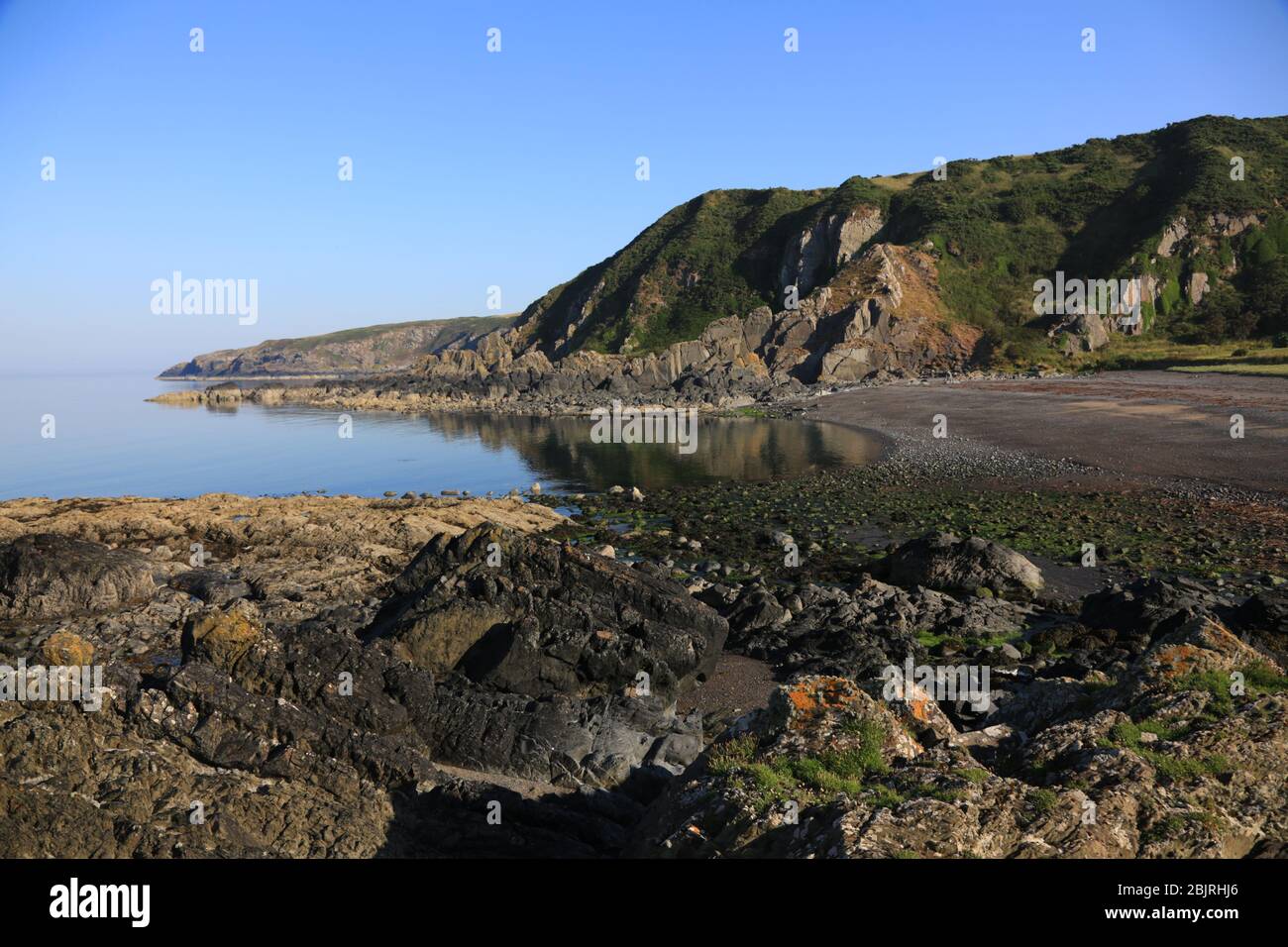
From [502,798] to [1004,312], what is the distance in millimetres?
122010

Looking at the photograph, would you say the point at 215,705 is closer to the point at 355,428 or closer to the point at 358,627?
the point at 358,627

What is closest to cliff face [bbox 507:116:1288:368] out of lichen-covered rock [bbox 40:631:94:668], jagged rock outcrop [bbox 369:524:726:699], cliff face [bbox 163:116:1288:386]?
cliff face [bbox 163:116:1288:386]

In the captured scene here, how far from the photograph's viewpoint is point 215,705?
1151cm

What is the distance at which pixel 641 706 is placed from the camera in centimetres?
1570

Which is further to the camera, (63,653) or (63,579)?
(63,579)

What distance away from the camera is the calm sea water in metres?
52.0

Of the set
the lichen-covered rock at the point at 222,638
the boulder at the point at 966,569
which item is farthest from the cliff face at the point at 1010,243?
the lichen-covered rock at the point at 222,638

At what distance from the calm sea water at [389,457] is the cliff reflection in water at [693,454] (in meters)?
0.12

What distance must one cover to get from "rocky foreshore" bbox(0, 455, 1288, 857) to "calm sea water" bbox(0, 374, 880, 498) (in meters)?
24.1

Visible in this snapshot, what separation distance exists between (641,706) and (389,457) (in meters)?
55.2

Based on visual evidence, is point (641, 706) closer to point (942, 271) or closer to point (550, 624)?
point (550, 624)

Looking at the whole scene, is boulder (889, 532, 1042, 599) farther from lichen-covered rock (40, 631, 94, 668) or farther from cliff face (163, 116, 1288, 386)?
cliff face (163, 116, 1288, 386)

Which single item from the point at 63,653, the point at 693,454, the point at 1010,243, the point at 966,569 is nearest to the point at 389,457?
the point at 693,454
